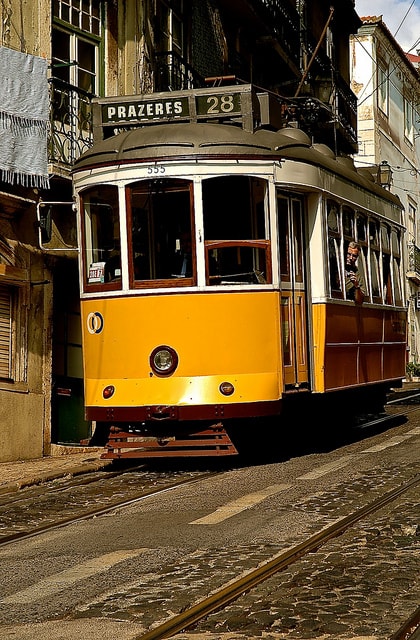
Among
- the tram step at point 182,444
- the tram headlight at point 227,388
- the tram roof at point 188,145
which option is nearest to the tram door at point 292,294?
the tram roof at point 188,145

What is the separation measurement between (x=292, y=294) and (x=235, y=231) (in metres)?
1.06

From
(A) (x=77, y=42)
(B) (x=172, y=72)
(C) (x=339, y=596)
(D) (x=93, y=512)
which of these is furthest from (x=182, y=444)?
(B) (x=172, y=72)

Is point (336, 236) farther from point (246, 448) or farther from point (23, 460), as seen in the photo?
point (23, 460)

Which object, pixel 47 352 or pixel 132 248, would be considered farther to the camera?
pixel 47 352

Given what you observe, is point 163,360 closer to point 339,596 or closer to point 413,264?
point 339,596

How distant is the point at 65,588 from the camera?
22.5ft

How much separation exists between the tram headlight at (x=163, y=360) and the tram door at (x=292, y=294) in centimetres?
125

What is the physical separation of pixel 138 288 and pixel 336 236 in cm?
292

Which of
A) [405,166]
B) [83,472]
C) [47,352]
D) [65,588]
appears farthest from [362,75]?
[65,588]

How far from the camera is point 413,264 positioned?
158ft

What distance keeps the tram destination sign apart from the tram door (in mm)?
1128

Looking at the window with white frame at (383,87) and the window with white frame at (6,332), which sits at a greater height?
the window with white frame at (383,87)

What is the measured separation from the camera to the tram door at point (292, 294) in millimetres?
12719

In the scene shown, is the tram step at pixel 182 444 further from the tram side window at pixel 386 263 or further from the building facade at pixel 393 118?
A: the building facade at pixel 393 118
